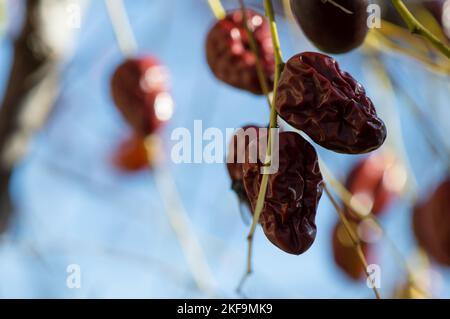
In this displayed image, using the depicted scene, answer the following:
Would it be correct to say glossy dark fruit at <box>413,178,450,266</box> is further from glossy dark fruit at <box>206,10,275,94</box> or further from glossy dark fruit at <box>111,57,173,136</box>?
glossy dark fruit at <box>111,57,173,136</box>

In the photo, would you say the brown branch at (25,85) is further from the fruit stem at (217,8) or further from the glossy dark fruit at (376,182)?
the glossy dark fruit at (376,182)

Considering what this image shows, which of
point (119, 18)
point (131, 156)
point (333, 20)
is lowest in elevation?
point (131, 156)

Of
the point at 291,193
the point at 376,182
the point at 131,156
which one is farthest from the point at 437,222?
the point at 131,156

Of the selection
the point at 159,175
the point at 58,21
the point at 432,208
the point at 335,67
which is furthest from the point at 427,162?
the point at 335,67

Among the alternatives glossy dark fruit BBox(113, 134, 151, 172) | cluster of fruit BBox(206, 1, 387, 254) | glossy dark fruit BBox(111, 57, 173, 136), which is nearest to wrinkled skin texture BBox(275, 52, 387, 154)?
cluster of fruit BBox(206, 1, 387, 254)

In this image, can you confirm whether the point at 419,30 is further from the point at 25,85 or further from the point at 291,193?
the point at 25,85

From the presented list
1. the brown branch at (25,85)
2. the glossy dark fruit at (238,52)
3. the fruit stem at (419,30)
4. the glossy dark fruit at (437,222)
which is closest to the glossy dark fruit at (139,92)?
the brown branch at (25,85)
